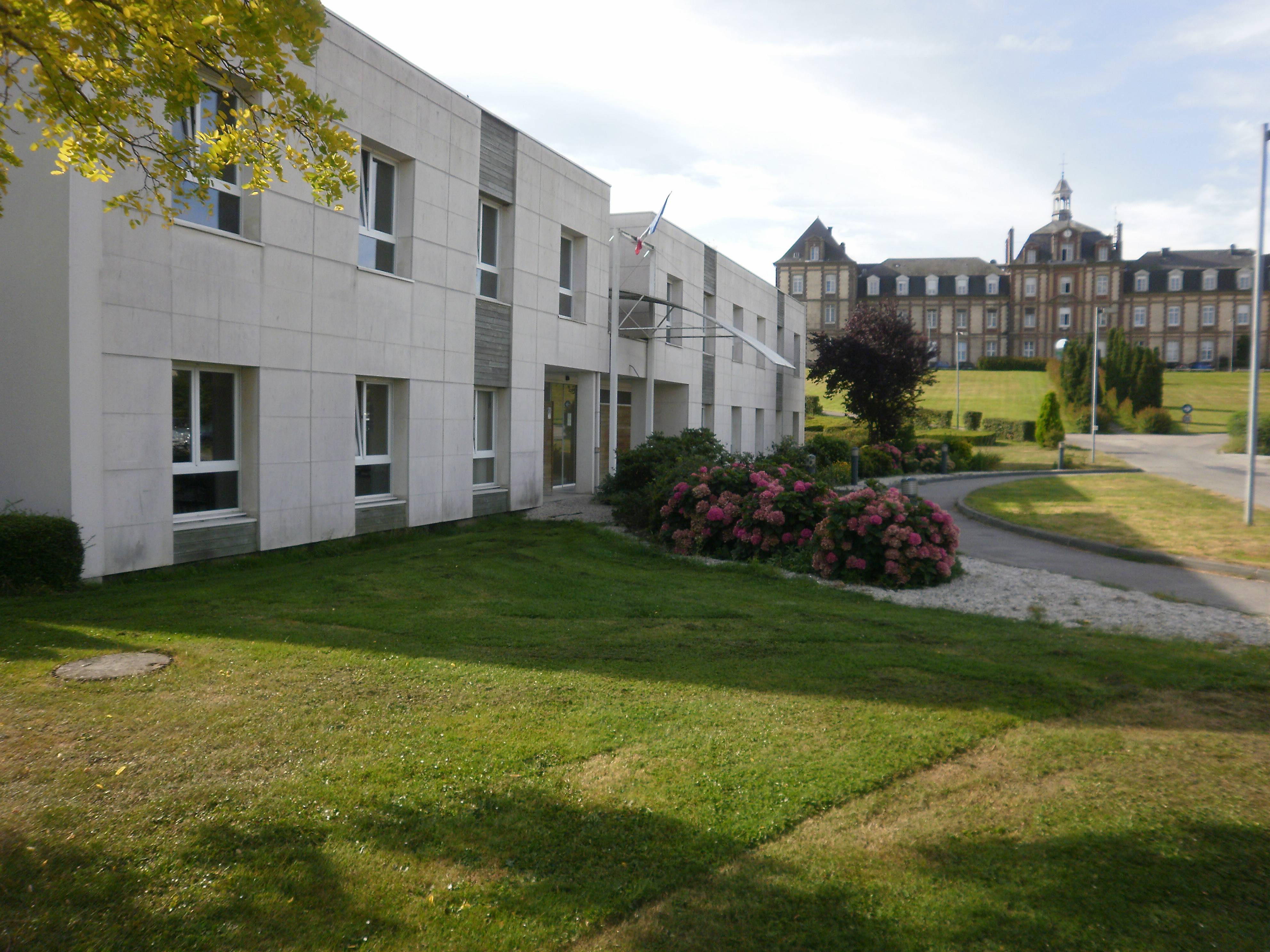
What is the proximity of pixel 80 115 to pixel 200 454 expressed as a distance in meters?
5.70

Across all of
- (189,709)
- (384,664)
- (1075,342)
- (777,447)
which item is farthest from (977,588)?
(1075,342)

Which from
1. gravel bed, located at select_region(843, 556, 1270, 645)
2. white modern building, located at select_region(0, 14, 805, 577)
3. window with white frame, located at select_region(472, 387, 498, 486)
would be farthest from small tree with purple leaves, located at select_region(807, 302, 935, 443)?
gravel bed, located at select_region(843, 556, 1270, 645)

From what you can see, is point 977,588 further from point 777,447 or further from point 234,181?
point 777,447

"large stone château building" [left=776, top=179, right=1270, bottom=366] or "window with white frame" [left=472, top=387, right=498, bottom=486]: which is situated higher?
"large stone château building" [left=776, top=179, right=1270, bottom=366]

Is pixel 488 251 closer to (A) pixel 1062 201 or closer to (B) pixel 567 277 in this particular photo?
(B) pixel 567 277

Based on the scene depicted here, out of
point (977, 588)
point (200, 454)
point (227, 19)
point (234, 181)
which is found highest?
point (234, 181)

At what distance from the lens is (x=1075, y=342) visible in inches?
2283

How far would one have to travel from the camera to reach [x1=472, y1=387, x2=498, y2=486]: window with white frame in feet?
55.0

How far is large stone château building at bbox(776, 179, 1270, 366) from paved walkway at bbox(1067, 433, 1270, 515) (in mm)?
45516

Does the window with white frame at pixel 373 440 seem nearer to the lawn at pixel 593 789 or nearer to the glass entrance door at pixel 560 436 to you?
the glass entrance door at pixel 560 436

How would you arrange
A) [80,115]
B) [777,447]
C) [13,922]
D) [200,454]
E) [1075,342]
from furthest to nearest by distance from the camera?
[1075,342], [777,447], [200,454], [80,115], [13,922]

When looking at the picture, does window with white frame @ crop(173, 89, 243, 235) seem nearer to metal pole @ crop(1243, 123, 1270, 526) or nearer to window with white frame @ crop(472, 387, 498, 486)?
window with white frame @ crop(472, 387, 498, 486)

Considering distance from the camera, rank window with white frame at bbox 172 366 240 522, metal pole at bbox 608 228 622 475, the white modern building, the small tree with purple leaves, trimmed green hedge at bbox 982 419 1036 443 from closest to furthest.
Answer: the white modern building → window with white frame at bbox 172 366 240 522 → metal pole at bbox 608 228 622 475 → the small tree with purple leaves → trimmed green hedge at bbox 982 419 1036 443

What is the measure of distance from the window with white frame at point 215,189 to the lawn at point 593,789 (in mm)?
5004
